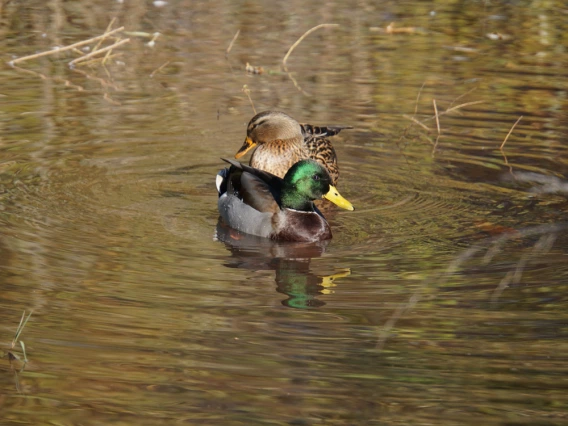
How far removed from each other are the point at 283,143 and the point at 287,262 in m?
2.24

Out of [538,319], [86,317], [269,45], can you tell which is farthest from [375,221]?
[269,45]

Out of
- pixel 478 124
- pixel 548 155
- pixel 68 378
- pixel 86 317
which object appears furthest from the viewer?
pixel 478 124

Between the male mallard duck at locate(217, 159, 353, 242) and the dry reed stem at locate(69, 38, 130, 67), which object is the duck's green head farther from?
the dry reed stem at locate(69, 38, 130, 67)

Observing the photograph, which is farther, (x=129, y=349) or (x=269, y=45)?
(x=269, y=45)

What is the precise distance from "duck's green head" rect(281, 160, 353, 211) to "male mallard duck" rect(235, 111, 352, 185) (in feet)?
3.42

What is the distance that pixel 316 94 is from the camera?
38.6ft

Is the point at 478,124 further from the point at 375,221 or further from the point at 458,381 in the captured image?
A: the point at 458,381

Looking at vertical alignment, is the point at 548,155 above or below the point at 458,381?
below

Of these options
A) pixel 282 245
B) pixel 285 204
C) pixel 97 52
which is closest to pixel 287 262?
pixel 282 245

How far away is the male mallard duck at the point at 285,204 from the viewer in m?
8.21

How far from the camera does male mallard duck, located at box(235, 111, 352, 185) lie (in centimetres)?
958

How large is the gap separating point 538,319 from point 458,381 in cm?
108

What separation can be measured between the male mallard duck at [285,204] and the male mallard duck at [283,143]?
3.22ft

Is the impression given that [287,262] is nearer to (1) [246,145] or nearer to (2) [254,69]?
(1) [246,145]
